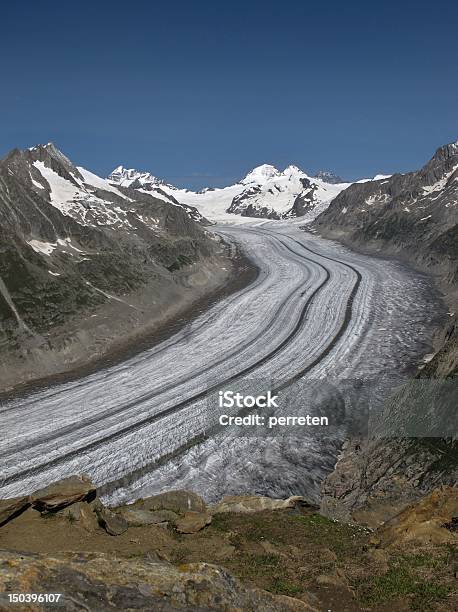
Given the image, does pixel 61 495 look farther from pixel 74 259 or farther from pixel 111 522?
pixel 74 259

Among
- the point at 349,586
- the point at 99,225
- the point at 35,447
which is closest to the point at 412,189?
the point at 99,225

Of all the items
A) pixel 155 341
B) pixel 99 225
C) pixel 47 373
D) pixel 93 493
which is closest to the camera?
pixel 93 493

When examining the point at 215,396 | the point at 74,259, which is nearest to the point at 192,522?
the point at 215,396

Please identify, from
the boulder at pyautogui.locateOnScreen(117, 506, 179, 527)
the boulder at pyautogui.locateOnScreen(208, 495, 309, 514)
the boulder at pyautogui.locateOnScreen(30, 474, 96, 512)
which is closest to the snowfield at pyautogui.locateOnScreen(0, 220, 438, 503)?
the boulder at pyautogui.locateOnScreen(208, 495, 309, 514)

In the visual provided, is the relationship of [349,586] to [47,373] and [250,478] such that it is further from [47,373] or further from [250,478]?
[47,373]

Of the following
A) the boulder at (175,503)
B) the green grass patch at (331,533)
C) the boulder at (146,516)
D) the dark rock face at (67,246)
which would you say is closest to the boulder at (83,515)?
the boulder at (146,516)

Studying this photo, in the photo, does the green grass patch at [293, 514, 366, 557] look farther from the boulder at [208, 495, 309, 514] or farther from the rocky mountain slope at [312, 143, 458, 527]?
the rocky mountain slope at [312, 143, 458, 527]
